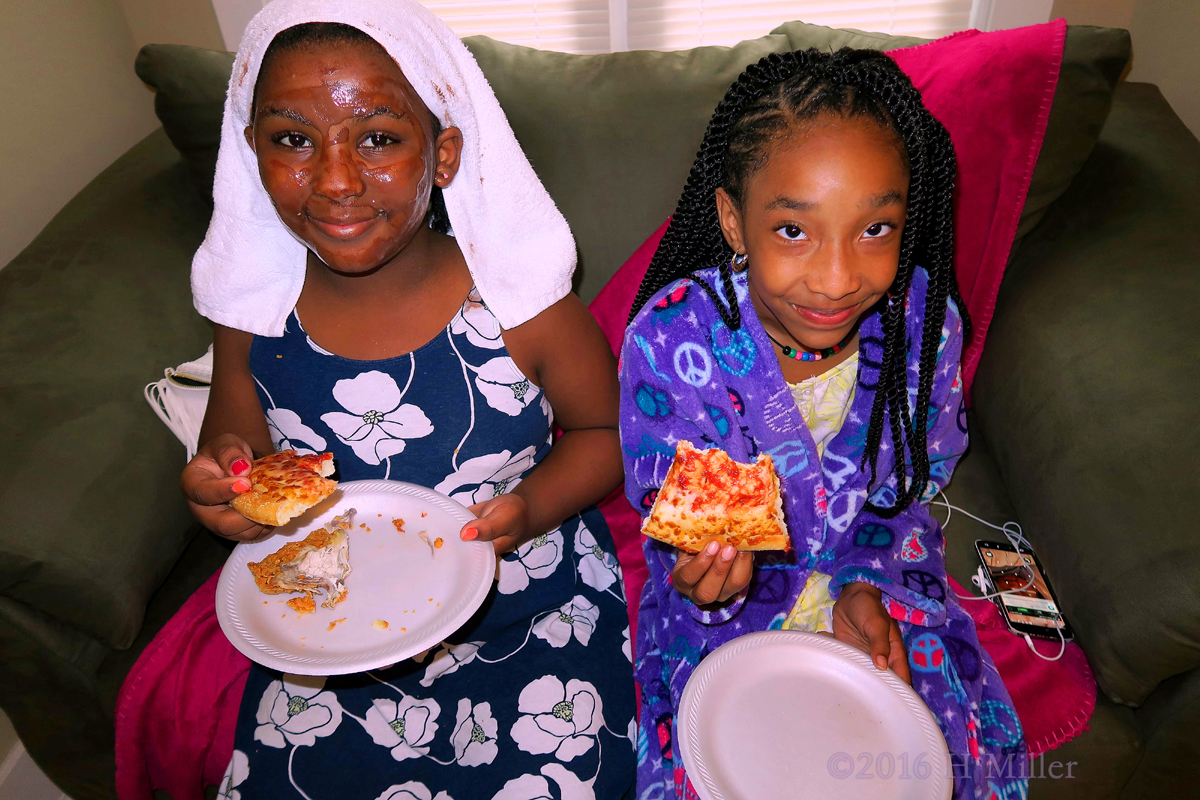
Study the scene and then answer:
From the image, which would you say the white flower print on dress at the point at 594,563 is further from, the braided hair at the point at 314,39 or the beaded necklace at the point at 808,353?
the braided hair at the point at 314,39

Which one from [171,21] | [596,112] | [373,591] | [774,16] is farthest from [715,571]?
[171,21]

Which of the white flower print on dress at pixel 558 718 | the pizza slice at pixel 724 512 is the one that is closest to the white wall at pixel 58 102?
the white flower print on dress at pixel 558 718

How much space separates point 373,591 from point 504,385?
535mm

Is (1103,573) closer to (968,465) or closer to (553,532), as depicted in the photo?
(968,465)

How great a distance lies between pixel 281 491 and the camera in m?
1.38

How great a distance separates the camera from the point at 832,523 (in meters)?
1.64

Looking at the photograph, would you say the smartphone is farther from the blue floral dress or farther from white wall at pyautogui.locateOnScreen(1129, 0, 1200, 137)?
white wall at pyautogui.locateOnScreen(1129, 0, 1200, 137)

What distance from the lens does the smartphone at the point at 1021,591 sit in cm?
166

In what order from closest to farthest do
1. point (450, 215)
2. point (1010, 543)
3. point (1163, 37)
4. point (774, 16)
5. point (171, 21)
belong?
1. point (450, 215)
2. point (1010, 543)
3. point (1163, 37)
4. point (171, 21)
5. point (774, 16)

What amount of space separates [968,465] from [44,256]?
108 inches

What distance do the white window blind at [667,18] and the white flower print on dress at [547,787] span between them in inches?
116

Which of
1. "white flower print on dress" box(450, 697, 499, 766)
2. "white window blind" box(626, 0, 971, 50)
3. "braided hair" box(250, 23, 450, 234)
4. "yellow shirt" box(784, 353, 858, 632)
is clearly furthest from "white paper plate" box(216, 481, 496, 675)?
"white window blind" box(626, 0, 971, 50)

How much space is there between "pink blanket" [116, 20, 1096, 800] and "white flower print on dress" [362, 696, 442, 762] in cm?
36

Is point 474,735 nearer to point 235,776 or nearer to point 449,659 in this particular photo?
point 449,659
